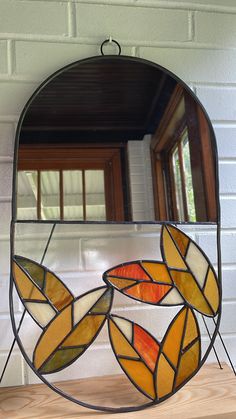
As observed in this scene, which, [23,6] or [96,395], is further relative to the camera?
[23,6]

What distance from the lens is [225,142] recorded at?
41.1 inches

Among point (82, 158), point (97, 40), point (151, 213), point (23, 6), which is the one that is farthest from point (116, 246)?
point (23, 6)

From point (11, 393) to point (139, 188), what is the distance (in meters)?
0.60

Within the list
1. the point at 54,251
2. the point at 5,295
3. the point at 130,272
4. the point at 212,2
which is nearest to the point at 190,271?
the point at 130,272

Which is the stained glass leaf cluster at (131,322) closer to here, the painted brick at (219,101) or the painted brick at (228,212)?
the painted brick at (228,212)

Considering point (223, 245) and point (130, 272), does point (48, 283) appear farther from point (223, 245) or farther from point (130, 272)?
point (223, 245)

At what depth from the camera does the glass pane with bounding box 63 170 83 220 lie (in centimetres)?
89

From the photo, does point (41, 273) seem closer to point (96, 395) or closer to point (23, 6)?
point (96, 395)

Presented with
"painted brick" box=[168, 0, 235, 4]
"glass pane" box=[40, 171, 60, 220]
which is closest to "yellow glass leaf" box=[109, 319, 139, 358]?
"glass pane" box=[40, 171, 60, 220]

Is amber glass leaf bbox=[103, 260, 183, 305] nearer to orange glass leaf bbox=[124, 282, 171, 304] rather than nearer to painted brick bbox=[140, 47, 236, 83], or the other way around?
orange glass leaf bbox=[124, 282, 171, 304]

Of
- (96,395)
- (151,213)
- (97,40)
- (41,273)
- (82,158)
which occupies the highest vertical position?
(97,40)

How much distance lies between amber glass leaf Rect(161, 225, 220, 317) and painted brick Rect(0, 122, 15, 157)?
46cm

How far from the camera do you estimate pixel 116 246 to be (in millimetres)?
963

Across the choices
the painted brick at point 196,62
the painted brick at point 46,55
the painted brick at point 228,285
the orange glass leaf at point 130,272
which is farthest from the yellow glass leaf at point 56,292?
the painted brick at point 196,62
